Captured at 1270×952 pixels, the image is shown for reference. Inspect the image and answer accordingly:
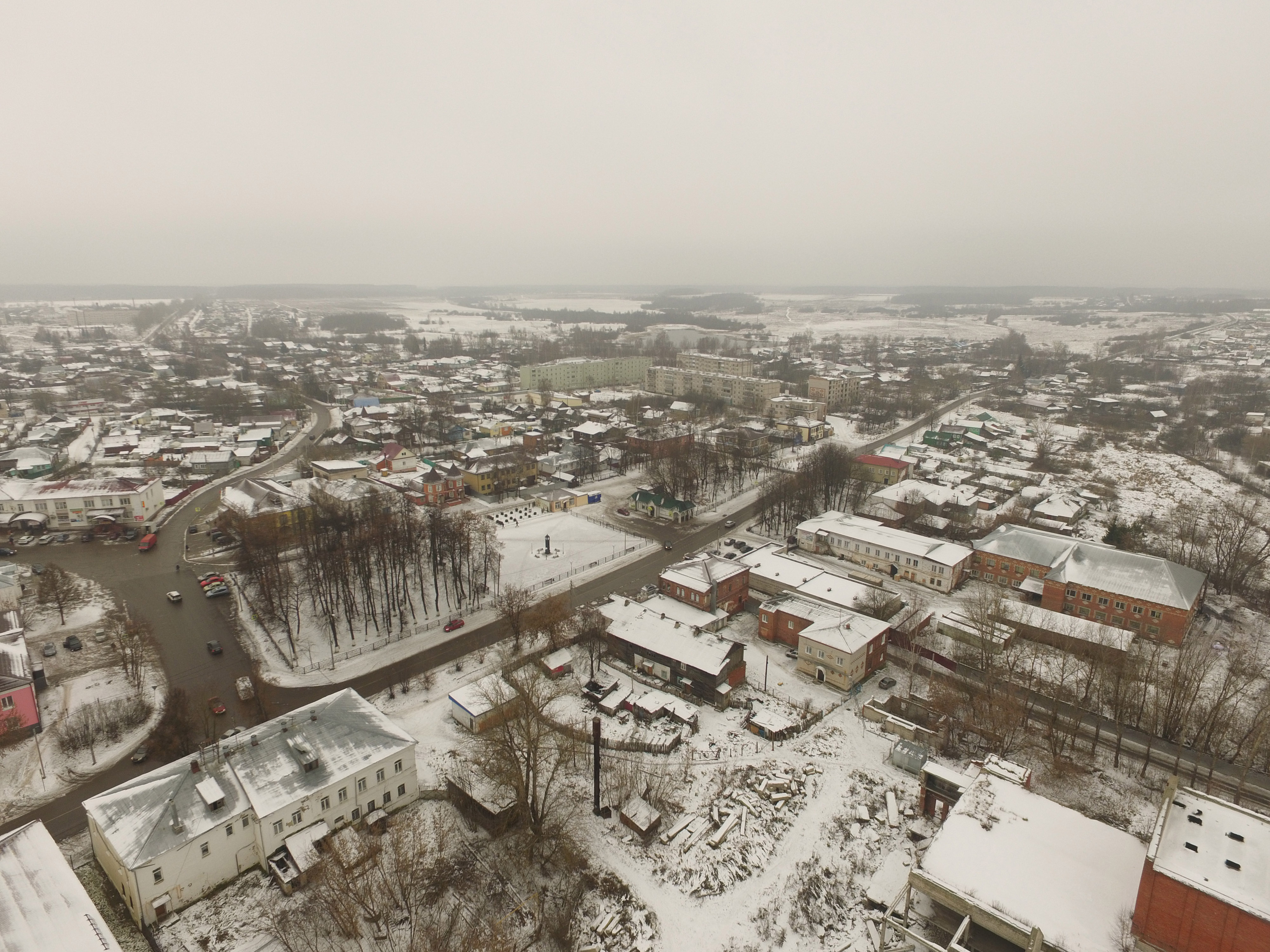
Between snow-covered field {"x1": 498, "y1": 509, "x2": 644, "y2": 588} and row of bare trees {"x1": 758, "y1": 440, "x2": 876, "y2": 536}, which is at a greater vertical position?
row of bare trees {"x1": 758, "y1": 440, "x2": 876, "y2": 536}

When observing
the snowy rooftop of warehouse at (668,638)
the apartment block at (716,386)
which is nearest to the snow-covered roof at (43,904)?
the snowy rooftop of warehouse at (668,638)

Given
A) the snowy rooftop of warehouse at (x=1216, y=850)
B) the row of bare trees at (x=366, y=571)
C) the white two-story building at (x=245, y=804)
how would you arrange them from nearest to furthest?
1. the snowy rooftop of warehouse at (x=1216, y=850)
2. the white two-story building at (x=245, y=804)
3. the row of bare trees at (x=366, y=571)

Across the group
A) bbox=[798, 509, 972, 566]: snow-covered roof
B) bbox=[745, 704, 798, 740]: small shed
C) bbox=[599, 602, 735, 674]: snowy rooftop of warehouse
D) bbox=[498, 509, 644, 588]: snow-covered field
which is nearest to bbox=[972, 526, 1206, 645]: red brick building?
bbox=[798, 509, 972, 566]: snow-covered roof

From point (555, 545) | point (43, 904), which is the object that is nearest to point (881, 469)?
point (555, 545)

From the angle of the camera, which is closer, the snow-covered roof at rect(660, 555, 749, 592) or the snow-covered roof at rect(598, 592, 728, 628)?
the snow-covered roof at rect(598, 592, 728, 628)

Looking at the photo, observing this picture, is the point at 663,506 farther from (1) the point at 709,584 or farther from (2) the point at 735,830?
(2) the point at 735,830

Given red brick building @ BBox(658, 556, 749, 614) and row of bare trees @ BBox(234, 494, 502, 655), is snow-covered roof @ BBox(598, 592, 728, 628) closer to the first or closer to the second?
red brick building @ BBox(658, 556, 749, 614)

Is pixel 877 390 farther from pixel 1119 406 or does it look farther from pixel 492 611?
Answer: pixel 492 611

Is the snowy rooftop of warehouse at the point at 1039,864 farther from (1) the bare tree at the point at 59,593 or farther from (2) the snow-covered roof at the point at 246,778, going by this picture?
(1) the bare tree at the point at 59,593
